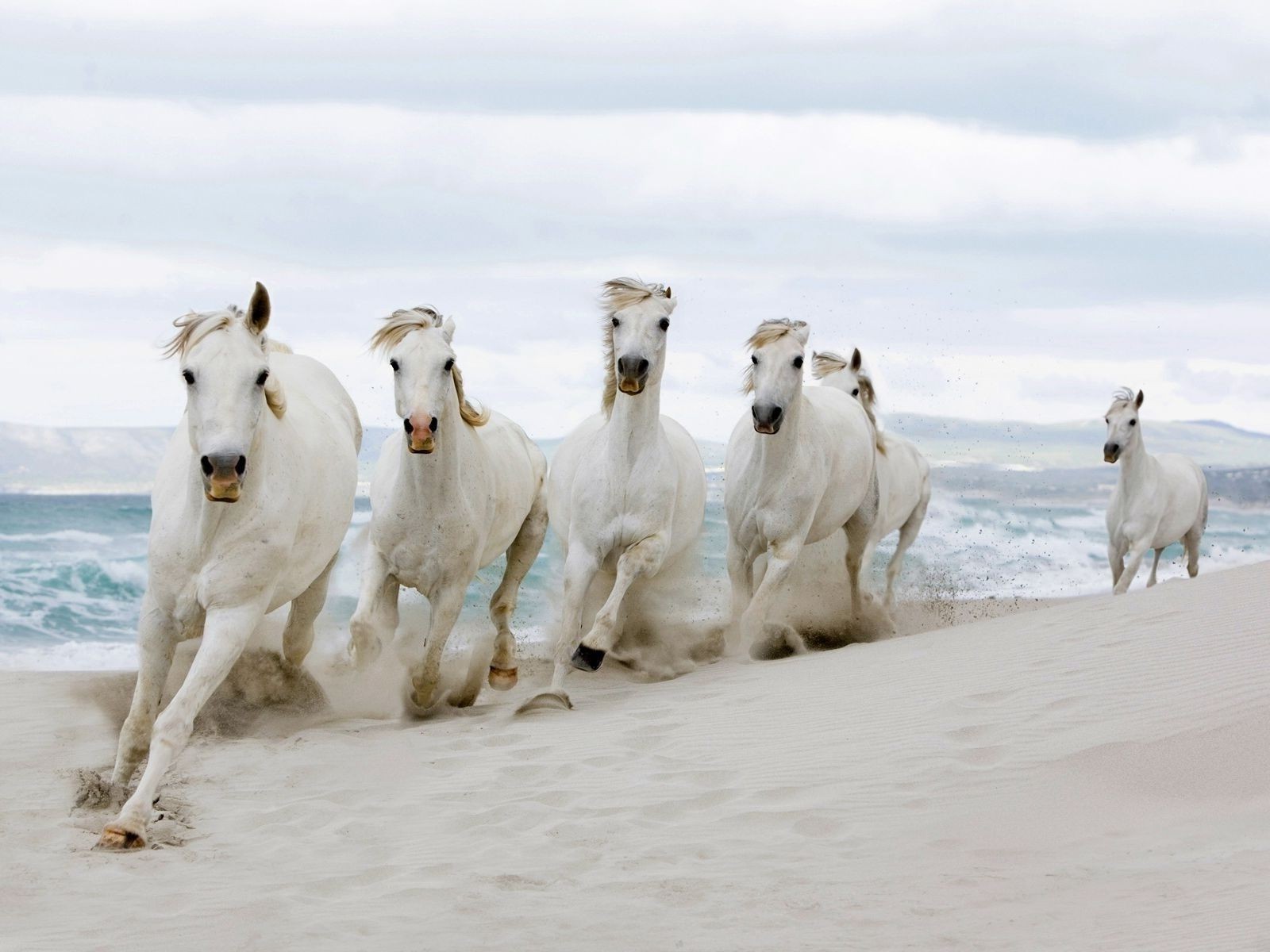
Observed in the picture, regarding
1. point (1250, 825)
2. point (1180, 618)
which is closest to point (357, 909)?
point (1250, 825)

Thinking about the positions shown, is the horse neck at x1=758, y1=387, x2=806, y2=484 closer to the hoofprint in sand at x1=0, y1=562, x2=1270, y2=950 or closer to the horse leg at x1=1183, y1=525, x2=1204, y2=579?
the hoofprint in sand at x1=0, y1=562, x2=1270, y2=950

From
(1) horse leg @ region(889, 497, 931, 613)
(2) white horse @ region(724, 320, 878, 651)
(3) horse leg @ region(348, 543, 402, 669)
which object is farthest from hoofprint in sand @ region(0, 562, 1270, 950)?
(1) horse leg @ region(889, 497, 931, 613)

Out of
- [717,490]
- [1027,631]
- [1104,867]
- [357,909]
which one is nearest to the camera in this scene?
[357,909]

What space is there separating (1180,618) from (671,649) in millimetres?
3505

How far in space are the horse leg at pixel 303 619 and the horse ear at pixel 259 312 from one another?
2.37 meters

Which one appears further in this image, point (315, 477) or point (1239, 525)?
point (1239, 525)

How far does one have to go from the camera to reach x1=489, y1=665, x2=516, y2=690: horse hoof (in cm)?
905

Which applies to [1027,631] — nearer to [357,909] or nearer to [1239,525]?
[357,909]

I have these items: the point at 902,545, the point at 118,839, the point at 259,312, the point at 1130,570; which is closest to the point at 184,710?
the point at 118,839

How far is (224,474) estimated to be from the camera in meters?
5.46

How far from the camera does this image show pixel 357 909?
459 centimetres

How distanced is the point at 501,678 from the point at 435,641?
111cm

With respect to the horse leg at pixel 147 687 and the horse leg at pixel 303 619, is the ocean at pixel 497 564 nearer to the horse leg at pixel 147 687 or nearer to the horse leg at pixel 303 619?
the horse leg at pixel 303 619

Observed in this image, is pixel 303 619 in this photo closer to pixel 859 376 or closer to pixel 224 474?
pixel 224 474
